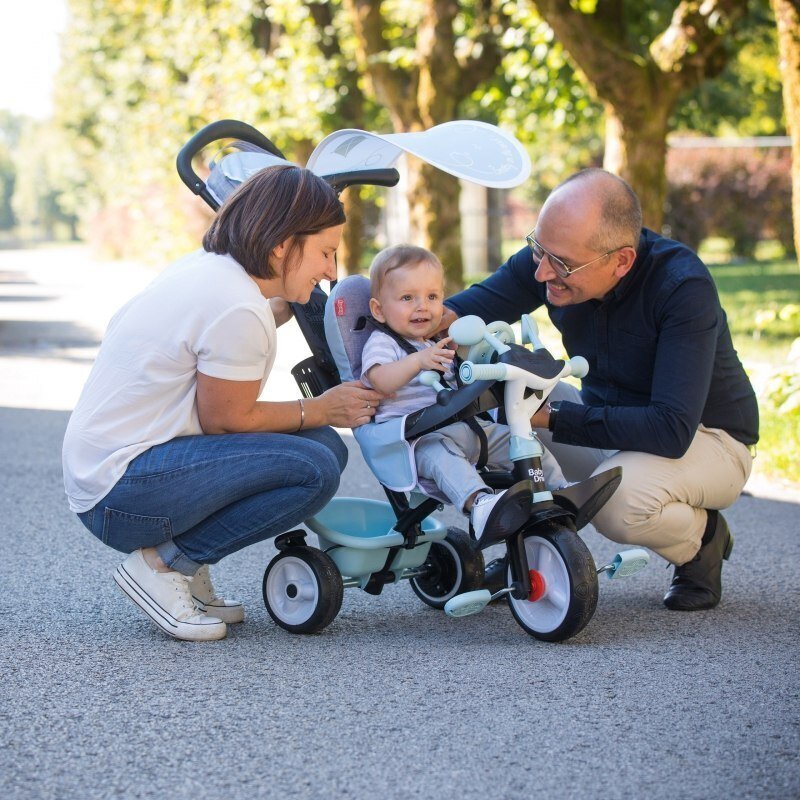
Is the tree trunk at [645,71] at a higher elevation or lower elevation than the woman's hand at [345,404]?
higher

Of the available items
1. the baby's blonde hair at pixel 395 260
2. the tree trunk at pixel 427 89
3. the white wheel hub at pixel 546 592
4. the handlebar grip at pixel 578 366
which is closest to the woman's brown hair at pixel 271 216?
the baby's blonde hair at pixel 395 260

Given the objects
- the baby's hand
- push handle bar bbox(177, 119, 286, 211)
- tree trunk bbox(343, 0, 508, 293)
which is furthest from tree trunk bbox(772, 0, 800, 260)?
tree trunk bbox(343, 0, 508, 293)

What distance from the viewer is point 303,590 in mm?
3994

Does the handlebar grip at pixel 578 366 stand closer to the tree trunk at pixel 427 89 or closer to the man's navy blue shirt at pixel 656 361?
the man's navy blue shirt at pixel 656 361

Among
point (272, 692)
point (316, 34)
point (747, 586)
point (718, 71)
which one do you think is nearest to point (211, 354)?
point (272, 692)

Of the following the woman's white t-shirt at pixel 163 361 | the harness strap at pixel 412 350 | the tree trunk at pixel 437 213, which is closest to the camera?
the woman's white t-shirt at pixel 163 361

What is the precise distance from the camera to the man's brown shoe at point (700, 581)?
4332 millimetres

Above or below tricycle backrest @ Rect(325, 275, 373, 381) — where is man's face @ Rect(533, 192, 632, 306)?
above

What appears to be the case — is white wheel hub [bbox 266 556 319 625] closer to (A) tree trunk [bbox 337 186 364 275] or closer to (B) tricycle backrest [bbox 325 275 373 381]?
(B) tricycle backrest [bbox 325 275 373 381]

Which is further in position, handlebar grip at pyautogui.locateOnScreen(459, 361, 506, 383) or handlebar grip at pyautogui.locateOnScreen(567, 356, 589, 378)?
handlebar grip at pyautogui.locateOnScreen(567, 356, 589, 378)

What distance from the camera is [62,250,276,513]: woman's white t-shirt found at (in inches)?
143

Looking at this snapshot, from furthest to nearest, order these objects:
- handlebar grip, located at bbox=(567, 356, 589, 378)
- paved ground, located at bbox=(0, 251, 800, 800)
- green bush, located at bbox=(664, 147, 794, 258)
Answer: green bush, located at bbox=(664, 147, 794, 258)
handlebar grip, located at bbox=(567, 356, 589, 378)
paved ground, located at bbox=(0, 251, 800, 800)

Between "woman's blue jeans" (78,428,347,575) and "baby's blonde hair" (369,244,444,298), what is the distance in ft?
2.11

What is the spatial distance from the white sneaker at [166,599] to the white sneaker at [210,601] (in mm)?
201
